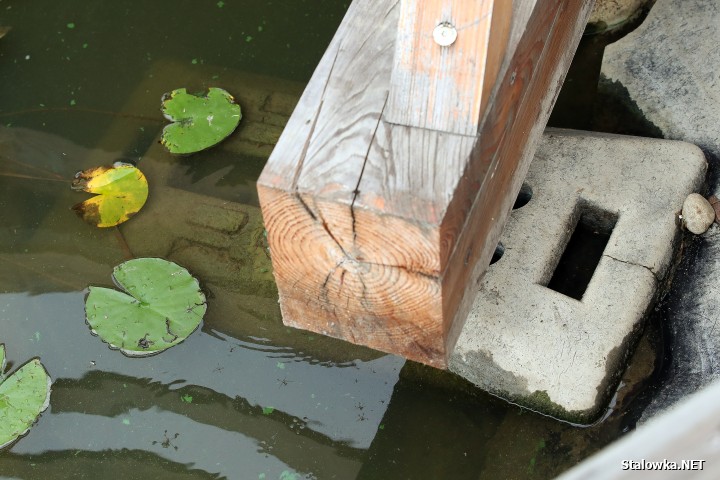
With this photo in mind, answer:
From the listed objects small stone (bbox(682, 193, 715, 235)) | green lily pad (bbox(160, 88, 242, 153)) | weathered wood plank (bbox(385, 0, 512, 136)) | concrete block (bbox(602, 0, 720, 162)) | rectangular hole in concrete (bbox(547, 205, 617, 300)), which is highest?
weathered wood plank (bbox(385, 0, 512, 136))

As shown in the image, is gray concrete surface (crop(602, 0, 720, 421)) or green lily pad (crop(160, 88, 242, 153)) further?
green lily pad (crop(160, 88, 242, 153))

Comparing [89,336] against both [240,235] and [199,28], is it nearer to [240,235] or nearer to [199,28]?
[240,235]

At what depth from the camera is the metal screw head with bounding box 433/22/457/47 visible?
4.76ft

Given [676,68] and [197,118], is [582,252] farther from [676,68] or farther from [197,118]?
[197,118]

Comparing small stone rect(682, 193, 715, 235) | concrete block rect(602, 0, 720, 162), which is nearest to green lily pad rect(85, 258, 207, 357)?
small stone rect(682, 193, 715, 235)

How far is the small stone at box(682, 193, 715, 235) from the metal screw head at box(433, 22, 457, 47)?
1464mm

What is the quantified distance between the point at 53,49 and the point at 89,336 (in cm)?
162

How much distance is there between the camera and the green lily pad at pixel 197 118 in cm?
318

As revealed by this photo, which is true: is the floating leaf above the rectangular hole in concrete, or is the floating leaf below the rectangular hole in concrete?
below

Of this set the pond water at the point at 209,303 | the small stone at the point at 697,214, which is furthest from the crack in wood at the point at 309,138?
the small stone at the point at 697,214

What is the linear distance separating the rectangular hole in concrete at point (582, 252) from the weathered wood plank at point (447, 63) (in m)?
1.27

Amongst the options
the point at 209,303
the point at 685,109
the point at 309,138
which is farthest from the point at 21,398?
the point at 685,109

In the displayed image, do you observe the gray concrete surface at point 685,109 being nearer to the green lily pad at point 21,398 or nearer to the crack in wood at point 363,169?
the crack in wood at point 363,169

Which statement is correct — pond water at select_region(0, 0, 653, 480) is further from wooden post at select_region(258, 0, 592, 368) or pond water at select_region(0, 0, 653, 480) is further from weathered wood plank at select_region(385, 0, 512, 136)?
weathered wood plank at select_region(385, 0, 512, 136)
